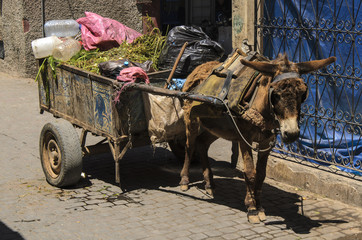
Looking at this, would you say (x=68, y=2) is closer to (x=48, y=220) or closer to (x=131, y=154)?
(x=131, y=154)

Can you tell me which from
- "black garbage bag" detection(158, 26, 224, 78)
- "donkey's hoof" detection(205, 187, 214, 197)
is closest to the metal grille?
"black garbage bag" detection(158, 26, 224, 78)

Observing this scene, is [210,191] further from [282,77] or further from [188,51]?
[282,77]

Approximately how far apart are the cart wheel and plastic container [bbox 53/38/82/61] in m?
0.93

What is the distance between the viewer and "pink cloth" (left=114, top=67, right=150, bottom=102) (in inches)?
258

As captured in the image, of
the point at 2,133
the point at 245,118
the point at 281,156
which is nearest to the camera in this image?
the point at 245,118

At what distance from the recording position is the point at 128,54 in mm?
7547

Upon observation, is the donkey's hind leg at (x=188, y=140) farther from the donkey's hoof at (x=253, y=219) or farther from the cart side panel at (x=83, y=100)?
the donkey's hoof at (x=253, y=219)

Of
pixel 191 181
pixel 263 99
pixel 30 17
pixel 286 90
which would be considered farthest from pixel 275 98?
pixel 30 17

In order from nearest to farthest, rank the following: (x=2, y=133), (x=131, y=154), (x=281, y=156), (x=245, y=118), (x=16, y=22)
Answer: (x=245, y=118), (x=281, y=156), (x=131, y=154), (x=2, y=133), (x=16, y=22)

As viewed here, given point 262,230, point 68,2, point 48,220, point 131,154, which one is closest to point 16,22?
point 68,2

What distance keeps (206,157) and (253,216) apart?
131 cm

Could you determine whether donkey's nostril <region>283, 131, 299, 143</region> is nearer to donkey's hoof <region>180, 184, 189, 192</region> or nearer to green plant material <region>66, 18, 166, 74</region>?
donkey's hoof <region>180, 184, 189, 192</region>

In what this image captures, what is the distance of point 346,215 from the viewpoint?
20.8ft

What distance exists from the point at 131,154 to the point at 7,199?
2.45 meters
